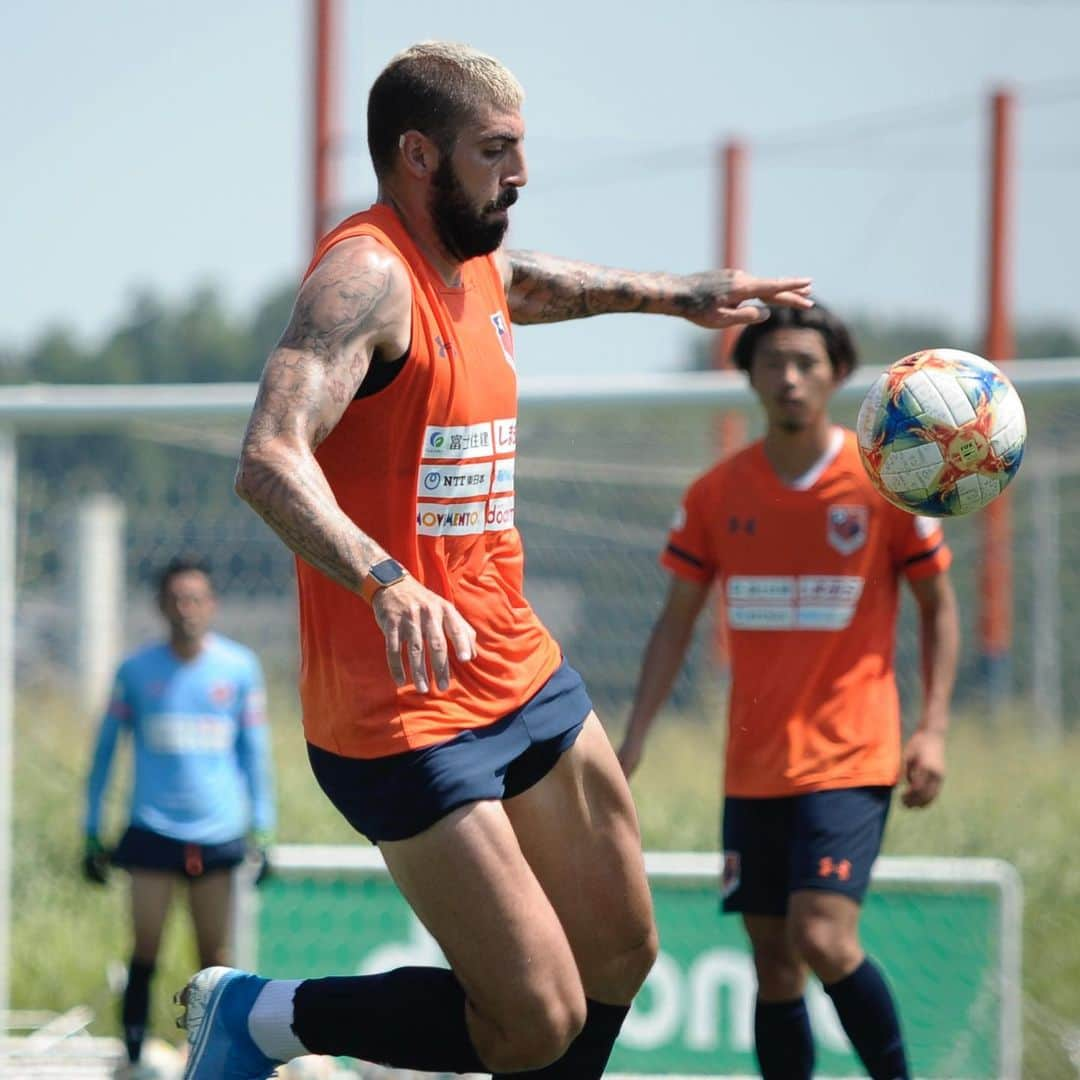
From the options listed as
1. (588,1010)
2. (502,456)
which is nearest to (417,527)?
(502,456)

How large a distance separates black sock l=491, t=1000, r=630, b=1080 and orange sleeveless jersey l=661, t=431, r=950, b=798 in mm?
1261

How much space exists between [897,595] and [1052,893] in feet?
8.91

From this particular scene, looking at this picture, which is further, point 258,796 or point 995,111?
point 995,111

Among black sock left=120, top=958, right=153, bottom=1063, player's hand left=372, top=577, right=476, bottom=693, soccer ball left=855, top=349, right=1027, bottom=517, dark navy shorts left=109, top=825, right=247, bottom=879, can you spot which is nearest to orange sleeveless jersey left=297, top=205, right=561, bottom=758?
player's hand left=372, top=577, right=476, bottom=693

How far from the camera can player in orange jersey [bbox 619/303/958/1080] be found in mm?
4898

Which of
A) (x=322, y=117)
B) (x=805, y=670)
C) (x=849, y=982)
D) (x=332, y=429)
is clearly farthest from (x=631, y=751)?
(x=322, y=117)

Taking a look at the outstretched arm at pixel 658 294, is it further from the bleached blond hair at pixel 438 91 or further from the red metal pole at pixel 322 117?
the red metal pole at pixel 322 117

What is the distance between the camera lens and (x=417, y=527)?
11.8ft

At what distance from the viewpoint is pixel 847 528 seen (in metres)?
5.20

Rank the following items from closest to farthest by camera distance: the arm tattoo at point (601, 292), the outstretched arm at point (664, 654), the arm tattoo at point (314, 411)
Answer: the arm tattoo at point (314, 411)
the arm tattoo at point (601, 292)
the outstretched arm at point (664, 654)

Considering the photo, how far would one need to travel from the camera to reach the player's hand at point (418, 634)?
296cm

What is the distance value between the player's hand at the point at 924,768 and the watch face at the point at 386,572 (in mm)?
2480

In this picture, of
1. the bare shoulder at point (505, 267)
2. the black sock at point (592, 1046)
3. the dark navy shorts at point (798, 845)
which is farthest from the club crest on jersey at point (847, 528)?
the black sock at point (592, 1046)

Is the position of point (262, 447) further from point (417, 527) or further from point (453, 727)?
point (453, 727)
